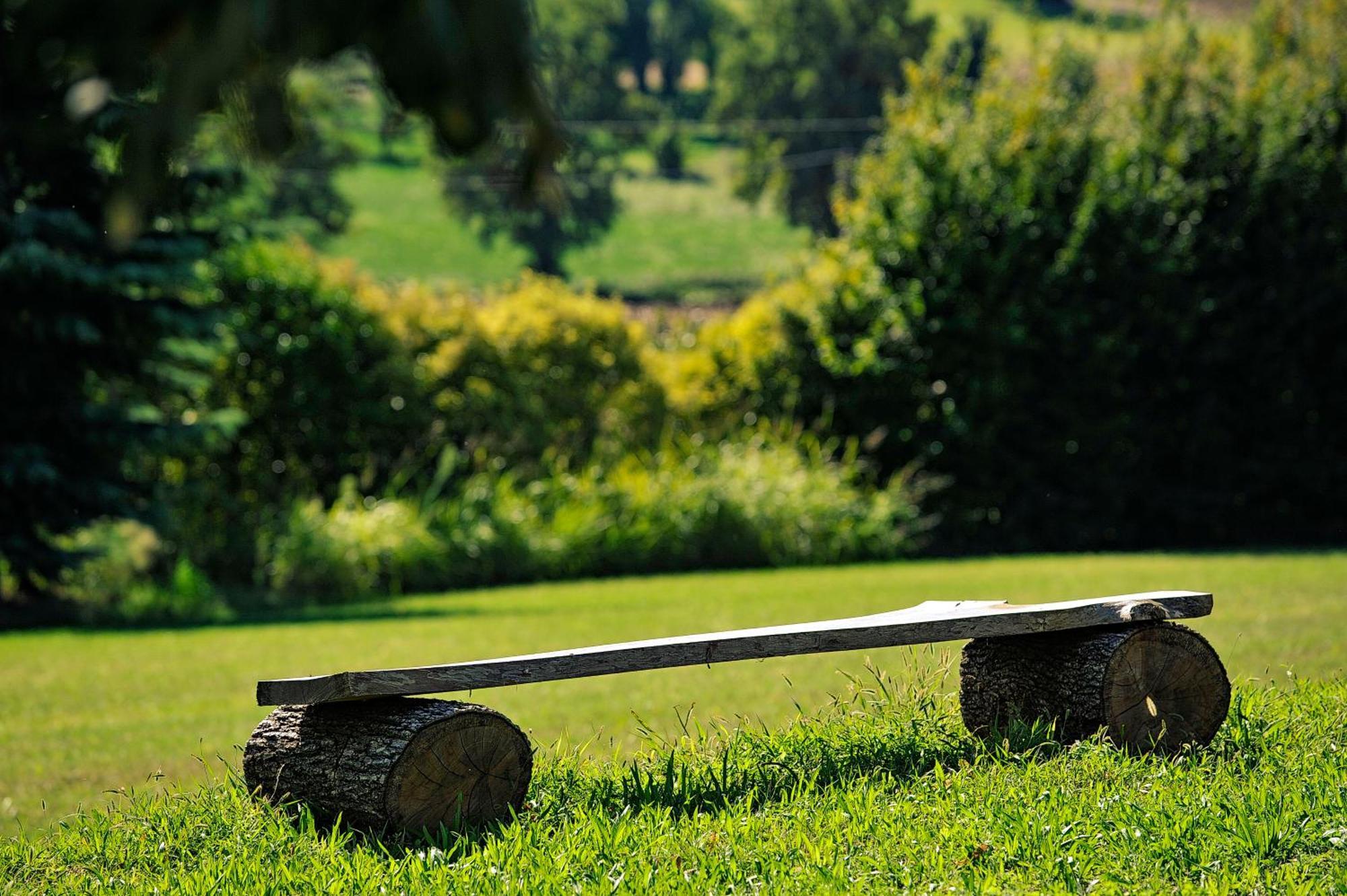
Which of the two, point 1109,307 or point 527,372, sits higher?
point 1109,307

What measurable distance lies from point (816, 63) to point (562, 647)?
187 feet

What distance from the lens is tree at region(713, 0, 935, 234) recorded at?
61375 millimetres

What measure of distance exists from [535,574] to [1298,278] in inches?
339

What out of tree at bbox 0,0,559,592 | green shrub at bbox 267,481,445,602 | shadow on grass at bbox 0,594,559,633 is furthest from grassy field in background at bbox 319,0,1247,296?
tree at bbox 0,0,559,592

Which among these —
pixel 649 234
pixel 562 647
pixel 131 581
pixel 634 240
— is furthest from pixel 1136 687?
pixel 649 234

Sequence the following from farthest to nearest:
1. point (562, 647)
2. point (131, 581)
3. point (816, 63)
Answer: point (816, 63), point (131, 581), point (562, 647)

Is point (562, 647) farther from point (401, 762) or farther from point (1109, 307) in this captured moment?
point (1109, 307)

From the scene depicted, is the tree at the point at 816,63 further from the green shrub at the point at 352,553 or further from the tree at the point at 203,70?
the tree at the point at 203,70

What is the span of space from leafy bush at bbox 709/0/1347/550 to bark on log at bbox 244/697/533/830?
11.0 meters

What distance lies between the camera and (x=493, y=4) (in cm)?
152

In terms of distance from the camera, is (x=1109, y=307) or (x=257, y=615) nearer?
(x=257, y=615)

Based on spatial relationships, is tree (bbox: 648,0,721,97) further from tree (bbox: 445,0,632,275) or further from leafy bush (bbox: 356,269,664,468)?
leafy bush (bbox: 356,269,664,468)

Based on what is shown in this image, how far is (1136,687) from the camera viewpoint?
5.29 meters

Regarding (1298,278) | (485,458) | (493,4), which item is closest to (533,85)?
(493,4)
